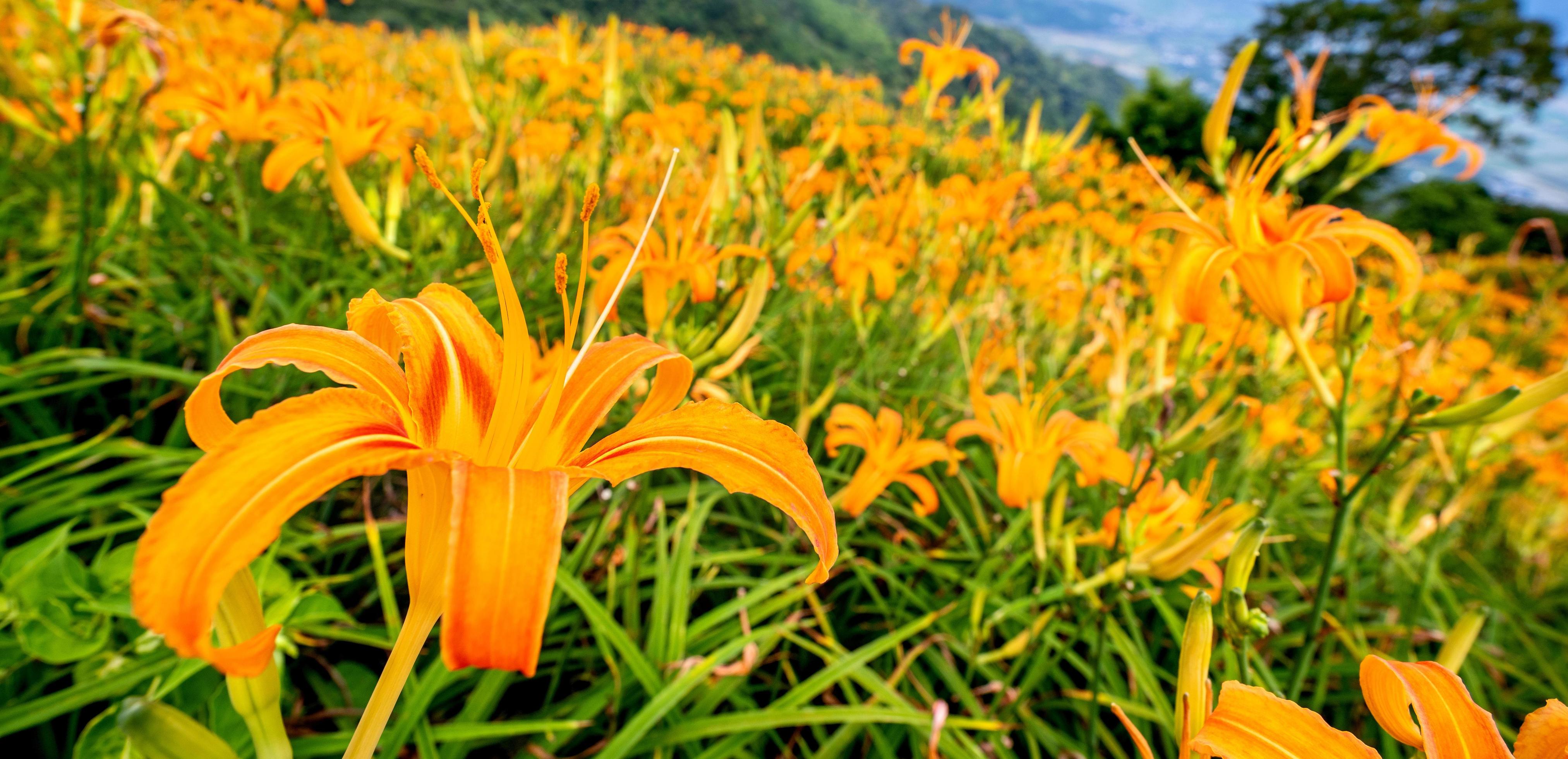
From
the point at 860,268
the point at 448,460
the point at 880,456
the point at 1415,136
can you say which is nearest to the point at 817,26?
the point at 860,268

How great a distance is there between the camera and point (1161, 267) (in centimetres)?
268

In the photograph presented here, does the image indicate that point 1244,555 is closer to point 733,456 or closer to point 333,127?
point 733,456

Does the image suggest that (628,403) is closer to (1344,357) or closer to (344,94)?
(344,94)

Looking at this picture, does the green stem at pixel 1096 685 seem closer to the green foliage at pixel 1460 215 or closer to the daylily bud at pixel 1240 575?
the daylily bud at pixel 1240 575

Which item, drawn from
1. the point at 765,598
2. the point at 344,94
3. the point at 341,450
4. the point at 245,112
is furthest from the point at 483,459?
the point at 245,112

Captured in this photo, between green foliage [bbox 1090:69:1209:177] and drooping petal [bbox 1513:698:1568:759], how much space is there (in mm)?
12554

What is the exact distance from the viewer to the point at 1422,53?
57.2 ft

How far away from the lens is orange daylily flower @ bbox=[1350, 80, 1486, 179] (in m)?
1.77

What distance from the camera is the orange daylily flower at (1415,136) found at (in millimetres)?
1774

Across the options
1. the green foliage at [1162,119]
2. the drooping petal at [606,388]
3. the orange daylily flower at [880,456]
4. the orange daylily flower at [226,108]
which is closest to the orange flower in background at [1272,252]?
the orange daylily flower at [880,456]

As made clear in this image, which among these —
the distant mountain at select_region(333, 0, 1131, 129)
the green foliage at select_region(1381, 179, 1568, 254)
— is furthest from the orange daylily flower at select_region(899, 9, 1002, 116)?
the green foliage at select_region(1381, 179, 1568, 254)

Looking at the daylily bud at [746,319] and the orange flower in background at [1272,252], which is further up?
the orange flower in background at [1272,252]

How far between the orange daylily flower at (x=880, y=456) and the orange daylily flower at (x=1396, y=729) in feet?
2.92

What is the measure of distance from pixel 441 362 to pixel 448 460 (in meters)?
0.15
